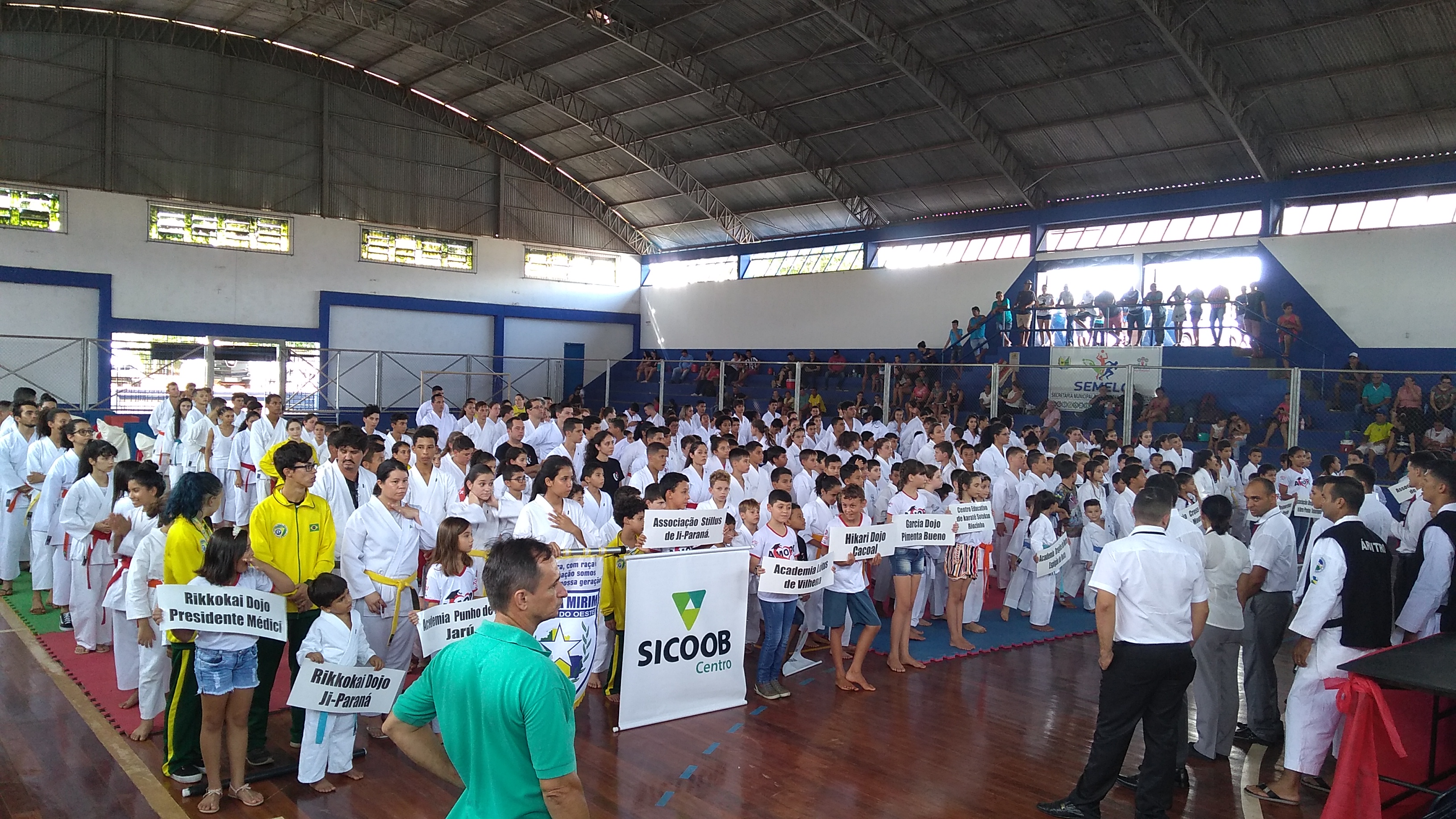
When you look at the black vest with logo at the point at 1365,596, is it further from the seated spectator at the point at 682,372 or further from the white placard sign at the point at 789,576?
the seated spectator at the point at 682,372

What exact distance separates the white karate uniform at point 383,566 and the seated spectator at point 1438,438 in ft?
44.4

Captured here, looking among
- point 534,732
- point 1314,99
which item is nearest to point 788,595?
point 534,732

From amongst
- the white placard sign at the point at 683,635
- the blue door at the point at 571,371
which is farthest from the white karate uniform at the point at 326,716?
the blue door at the point at 571,371

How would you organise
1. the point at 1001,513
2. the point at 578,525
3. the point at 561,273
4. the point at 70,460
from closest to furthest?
the point at 578,525 → the point at 70,460 → the point at 1001,513 → the point at 561,273

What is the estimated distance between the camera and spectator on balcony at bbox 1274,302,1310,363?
16.5 meters

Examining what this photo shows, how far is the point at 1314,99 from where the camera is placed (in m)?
16.9

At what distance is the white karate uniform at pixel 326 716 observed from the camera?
519 centimetres

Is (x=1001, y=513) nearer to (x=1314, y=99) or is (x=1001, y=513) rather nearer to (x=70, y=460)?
(x=70, y=460)

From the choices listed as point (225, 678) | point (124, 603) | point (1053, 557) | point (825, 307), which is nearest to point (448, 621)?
point (225, 678)

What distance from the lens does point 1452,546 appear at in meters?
5.66

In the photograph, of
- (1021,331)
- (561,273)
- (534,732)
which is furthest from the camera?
(561,273)

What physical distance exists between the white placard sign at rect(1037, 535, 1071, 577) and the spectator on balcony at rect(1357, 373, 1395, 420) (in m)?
8.32

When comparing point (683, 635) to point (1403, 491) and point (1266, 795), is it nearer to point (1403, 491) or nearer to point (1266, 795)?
point (1266, 795)

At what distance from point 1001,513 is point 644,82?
647 inches
